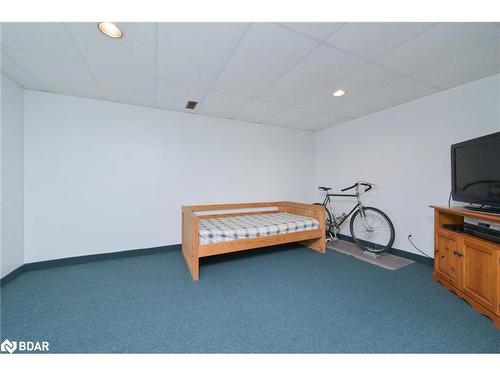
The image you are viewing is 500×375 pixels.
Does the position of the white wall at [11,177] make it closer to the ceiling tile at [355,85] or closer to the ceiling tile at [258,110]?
the ceiling tile at [258,110]

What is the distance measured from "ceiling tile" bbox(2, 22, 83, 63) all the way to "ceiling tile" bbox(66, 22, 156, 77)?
7cm

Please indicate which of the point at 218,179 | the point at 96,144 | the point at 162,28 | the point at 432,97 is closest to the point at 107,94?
the point at 96,144

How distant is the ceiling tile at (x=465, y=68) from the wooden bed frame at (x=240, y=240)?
1.87m

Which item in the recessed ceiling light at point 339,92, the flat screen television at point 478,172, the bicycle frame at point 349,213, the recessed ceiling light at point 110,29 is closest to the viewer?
the recessed ceiling light at point 110,29

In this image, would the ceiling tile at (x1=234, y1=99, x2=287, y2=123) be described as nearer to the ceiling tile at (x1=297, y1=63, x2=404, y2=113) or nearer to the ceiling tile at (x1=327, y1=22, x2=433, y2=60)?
the ceiling tile at (x1=297, y1=63, x2=404, y2=113)

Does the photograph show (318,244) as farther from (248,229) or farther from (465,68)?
(465,68)

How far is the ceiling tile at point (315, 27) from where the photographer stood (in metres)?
1.31

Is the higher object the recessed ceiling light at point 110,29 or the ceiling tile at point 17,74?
the ceiling tile at point 17,74

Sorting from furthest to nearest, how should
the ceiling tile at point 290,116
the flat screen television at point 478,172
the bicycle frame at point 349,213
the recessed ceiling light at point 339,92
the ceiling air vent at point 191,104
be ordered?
the bicycle frame at point 349,213
the ceiling tile at point 290,116
the ceiling air vent at point 191,104
the recessed ceiling light at point 339,92
the flat screen television at point 478,172

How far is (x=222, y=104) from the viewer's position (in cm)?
269

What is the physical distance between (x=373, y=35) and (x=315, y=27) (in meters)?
0.45

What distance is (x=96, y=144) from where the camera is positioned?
2.52 meters

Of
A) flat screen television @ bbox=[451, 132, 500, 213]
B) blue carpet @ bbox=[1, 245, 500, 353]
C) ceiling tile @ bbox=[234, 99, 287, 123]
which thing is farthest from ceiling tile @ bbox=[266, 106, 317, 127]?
blue carpet @ bbox=[1, 245, 500, 353]

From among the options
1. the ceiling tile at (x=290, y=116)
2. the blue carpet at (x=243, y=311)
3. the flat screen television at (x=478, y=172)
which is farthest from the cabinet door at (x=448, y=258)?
the ceiling tile at (x=290, y=116)
